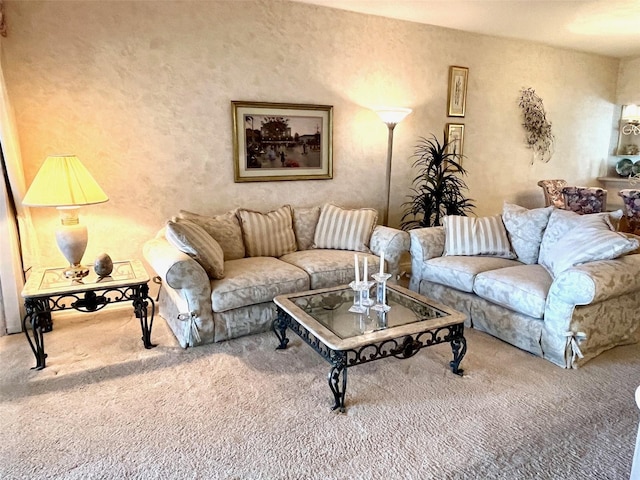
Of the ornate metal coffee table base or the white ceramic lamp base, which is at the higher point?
the white ceramic lamp base

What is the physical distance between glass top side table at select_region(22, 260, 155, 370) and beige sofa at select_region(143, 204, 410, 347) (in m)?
0.20

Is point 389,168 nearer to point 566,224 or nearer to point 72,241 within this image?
point 566,224

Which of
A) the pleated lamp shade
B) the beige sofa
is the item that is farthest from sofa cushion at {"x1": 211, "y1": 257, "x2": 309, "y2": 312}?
the pleated lamp shade

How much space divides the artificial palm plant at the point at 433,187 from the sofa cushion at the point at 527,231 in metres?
0.96

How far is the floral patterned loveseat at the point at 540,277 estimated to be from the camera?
268 centimetres

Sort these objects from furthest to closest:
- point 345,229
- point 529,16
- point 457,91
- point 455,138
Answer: point 455,138 < point 457,91 < point 529,16 < point 345,229

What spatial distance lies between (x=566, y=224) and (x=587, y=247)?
48 centimetres

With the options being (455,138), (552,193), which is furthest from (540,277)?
(552,193)

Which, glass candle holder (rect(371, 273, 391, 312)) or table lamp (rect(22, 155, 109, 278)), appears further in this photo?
table lamp (rect(22, 155, 109, 278))

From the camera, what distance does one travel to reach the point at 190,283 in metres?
2.87

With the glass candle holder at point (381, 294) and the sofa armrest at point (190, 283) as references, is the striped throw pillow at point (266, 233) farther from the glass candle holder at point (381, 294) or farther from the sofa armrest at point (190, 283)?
the glass candle holder at point (381, 294)

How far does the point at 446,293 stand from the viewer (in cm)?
351

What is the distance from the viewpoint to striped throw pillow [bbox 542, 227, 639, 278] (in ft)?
9.03

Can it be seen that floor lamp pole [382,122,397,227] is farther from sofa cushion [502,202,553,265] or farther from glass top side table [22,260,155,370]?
glass top side table [22,260,155,370]
